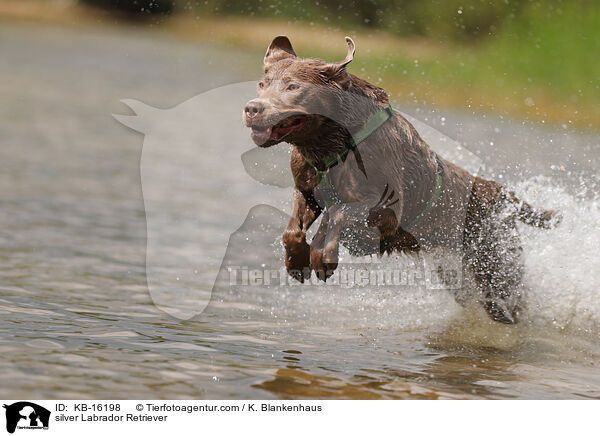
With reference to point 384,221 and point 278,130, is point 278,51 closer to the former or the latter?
point 278,130

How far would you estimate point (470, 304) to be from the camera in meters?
6.54

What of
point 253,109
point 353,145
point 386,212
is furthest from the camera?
point 386,212

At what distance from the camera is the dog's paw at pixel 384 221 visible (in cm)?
539

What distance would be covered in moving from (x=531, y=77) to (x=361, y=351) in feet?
55.2

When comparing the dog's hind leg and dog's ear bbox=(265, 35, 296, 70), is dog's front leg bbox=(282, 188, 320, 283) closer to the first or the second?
dog's ear bbox=(265, 35, 296, 70)

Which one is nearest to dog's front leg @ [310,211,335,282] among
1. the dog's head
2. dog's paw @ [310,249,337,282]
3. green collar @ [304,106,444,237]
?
dog's paw @ [310,249,337,282]

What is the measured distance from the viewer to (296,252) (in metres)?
5.44

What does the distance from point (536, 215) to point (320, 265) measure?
1999mm

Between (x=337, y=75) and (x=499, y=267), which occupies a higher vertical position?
(x=337, y=75)
